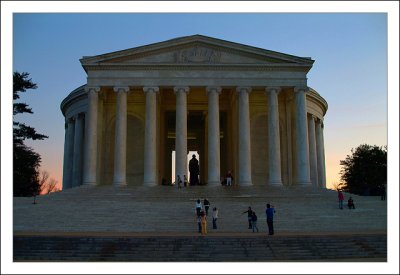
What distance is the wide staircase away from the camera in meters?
29.5

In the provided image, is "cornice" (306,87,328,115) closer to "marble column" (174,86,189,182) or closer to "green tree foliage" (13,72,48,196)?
"marble column" (174,86,189,182)

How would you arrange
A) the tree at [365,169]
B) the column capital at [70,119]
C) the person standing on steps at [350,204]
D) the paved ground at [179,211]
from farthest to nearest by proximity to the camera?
the tree at [365,169], the column capital at [70,119], the person standing on steps at [350,204], the paved ground at [179,211]

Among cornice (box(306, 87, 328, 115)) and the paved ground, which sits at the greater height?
cornice (box(306, 87, 328, 115))

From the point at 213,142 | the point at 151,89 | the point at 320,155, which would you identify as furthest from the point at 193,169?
the point at 320,155

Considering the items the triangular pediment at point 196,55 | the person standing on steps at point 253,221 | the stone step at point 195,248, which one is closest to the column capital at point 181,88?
the triangular pediment at point 196,55

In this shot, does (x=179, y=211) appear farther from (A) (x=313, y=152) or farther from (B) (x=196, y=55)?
(A) (x=313, y=152)

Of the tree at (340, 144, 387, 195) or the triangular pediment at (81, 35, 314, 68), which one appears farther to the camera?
the tree at (340, 144, 387, 195)

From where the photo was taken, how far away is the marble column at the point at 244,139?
2401 inches

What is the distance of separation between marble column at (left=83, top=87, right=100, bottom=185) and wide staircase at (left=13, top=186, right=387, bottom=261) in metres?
3.23

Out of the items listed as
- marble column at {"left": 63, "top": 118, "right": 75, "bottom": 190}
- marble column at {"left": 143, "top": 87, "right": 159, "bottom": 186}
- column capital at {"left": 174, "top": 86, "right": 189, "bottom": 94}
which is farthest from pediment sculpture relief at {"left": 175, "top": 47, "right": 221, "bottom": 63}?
marble column at {"left": 63, "top": 118, "right": 75, "bottom": 190}

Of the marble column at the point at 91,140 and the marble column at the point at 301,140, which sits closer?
the marble column at the point at 91,140

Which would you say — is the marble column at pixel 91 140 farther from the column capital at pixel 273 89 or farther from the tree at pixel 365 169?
the tree at pixel 365 169

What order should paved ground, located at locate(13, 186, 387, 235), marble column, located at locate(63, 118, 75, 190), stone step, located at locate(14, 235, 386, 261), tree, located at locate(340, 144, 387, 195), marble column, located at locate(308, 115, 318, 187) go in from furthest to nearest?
tree, located at locate(340, 144, 387, 195)
marble column, located at locate(63, 118, 75, 190)
marble column, located at locate(308, 115, 318, 187)
paved ground, located at locate(13, 186, 387, 235)
stone step, located at locate(14, 235, 386, 261)

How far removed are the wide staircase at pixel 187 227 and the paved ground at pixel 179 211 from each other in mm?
83
